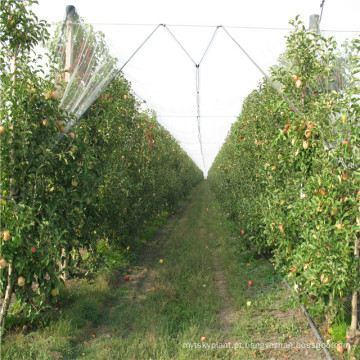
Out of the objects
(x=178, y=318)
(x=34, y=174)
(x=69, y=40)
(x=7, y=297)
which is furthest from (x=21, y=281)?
(x=69, y=40)

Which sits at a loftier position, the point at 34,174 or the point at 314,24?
the point at 314,24

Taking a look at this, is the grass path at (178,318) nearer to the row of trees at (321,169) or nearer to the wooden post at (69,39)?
the row of trees at (321,169)

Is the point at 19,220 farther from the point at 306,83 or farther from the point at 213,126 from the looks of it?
the point at 213,126

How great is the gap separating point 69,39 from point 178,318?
3.59m

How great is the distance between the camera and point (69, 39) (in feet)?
12.1

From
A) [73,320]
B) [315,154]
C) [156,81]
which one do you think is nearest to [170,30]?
[156,81]

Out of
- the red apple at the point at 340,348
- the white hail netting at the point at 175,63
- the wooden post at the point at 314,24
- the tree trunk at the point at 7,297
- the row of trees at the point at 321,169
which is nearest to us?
the row of trees at the point at 321,169

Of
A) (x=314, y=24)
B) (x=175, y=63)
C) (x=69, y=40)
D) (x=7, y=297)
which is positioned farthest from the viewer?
(x=175, y=63)

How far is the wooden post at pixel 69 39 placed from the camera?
3.60 m

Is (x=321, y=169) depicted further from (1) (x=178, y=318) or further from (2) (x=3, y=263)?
(2) (x=3, y=263)

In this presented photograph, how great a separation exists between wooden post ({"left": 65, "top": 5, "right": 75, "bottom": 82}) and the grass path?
2.74m

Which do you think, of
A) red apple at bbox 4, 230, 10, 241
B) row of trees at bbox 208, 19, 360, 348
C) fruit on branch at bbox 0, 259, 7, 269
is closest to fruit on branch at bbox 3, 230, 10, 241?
red apple at bbox 4, 230, 10, 241

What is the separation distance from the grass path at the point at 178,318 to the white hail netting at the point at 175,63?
2.37m

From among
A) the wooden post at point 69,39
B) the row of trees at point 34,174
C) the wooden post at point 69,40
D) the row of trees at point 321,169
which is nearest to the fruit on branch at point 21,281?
the row of trees at point 34,174
